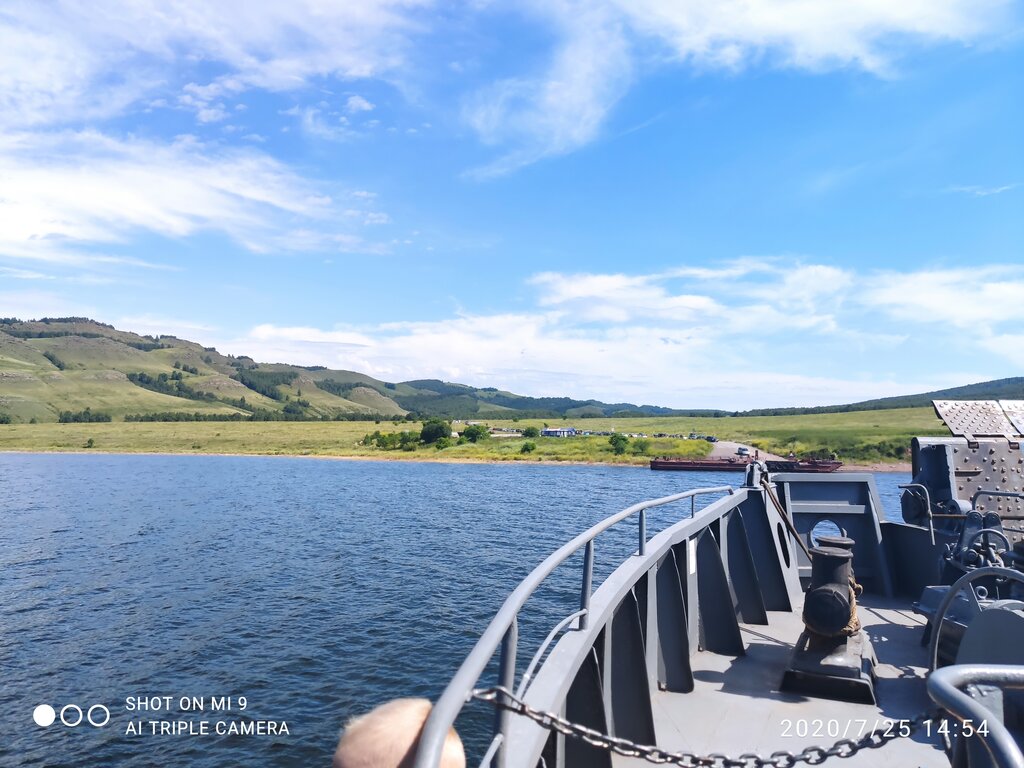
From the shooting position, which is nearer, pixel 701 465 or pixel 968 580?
pixel 968 580

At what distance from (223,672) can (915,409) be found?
553 feet

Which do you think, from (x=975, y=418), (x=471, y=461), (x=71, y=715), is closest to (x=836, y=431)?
(x=471, y=461)

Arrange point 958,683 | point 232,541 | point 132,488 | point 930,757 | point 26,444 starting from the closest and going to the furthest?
point 958,683 < point 930,757 < point 232,541 < point 132,488 < point 26,444

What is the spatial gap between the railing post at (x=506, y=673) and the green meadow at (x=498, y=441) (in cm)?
9592

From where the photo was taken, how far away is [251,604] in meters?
22.8

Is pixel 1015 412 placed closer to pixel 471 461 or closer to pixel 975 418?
pixel 975 418

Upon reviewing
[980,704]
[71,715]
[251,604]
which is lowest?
[71,715]

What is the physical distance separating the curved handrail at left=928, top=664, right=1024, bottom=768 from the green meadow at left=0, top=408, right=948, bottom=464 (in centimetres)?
9614

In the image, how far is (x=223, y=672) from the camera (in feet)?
55.9

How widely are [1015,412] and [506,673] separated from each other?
12.6 metres

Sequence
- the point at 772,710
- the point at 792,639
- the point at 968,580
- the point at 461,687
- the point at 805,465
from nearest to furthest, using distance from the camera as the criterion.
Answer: the point at 461,687 < the point at 968,580 < the point at 772,710 < the point at 792,639 < the point at 805,465

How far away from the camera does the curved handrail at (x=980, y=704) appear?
2.13m

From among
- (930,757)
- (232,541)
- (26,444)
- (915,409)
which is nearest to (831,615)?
(930,757)

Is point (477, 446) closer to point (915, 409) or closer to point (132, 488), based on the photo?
point (132, 488)
